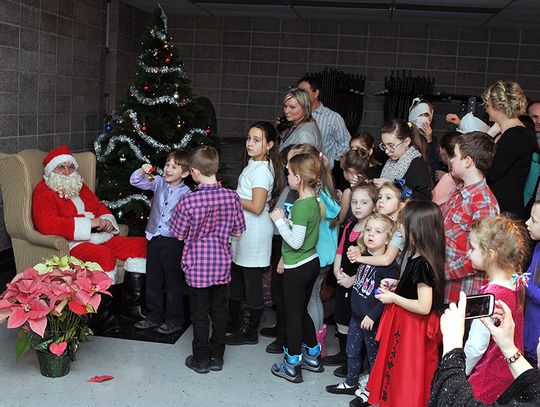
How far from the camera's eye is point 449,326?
1.90 meters

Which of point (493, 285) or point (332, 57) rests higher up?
point (332, 57)

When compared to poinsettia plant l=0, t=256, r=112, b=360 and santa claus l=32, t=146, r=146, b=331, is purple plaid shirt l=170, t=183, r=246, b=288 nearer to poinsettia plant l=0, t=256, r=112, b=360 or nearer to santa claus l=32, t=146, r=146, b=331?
poinsettia plant l=0, t=256, r=112, b=360

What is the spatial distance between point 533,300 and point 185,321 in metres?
2.38

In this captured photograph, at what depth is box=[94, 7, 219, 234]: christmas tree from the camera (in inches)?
200

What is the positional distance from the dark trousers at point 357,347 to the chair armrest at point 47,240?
5.96ft

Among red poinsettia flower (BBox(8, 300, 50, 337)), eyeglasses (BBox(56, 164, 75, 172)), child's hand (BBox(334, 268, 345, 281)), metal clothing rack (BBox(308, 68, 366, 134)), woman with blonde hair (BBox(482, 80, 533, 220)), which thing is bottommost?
red poinsettia flower (BBox(8, 300, 50, 337))

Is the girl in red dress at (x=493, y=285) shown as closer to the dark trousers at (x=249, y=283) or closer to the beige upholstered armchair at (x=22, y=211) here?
the dark trousers at (x=249, y=283)

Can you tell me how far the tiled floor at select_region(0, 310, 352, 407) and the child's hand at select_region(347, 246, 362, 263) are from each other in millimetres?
724

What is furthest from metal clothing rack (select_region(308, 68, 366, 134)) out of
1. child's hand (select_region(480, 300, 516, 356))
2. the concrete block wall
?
child's hand (select_region(480, 300, 516, 356))

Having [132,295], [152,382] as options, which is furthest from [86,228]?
[152,382]

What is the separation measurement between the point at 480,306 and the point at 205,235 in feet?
6.62

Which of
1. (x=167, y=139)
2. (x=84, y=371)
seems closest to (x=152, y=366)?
(x=84, y=371)

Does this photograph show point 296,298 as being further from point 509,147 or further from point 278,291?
point 509,147

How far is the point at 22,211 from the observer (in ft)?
14.4
